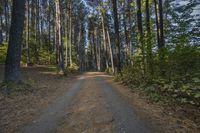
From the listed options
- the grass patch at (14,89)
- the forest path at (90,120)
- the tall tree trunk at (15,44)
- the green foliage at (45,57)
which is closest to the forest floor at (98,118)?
the forest path at (90,120)

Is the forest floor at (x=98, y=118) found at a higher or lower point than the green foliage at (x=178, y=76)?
lower

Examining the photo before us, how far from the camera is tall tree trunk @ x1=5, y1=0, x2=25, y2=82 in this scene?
1247 centimetres

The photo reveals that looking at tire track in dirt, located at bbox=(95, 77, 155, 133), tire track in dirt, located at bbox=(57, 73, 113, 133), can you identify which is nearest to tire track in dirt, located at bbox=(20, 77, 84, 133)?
tire track in dirt, located at bbox=(57, 73, 113, 133)

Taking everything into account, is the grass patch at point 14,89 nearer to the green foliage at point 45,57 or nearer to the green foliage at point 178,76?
the green foliage at point 178,76

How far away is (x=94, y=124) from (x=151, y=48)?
308 inches

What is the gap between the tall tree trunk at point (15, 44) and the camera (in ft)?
40.9

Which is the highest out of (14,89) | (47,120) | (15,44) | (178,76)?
(15,44)

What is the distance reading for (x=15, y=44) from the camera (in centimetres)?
1259

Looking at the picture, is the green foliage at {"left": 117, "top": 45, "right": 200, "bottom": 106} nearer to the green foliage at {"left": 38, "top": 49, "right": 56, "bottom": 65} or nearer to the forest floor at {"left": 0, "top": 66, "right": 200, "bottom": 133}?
the forest floor at {"left": 0, "top": 66, "right": 200, "bottom": 133}

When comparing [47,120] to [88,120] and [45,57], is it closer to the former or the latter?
[88,120]

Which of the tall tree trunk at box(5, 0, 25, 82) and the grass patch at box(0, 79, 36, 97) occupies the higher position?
the tall tree trunk at box(5, 0, 25, 82)

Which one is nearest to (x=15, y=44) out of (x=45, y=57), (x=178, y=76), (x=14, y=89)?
(x=14, y=89)

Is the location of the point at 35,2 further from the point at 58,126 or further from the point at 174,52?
the point at 58,126

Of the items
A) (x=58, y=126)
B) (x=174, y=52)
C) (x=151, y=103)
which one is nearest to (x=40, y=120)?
(x=58, y=126)
